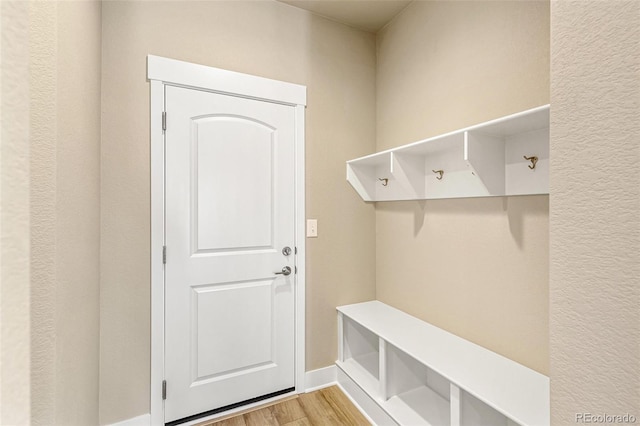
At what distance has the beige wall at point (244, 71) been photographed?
1.57 m

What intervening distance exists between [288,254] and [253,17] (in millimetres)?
1610

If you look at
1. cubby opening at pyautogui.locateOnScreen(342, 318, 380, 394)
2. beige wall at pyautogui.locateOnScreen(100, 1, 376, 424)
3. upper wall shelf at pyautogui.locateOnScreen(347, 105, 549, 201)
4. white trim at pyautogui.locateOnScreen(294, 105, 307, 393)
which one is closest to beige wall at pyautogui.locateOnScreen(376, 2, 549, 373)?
upper wall shelf at pyautogui.locateOnScreen(347, 105, 549, 201)

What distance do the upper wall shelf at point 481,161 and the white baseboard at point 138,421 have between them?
202 centimetres

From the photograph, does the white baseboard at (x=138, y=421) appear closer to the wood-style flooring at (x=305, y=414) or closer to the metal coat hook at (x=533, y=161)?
the wood-style flooring at (x=305, y=414)

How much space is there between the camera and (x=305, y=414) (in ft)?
5.90

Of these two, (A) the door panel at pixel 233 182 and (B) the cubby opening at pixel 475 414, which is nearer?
(B) the cubby opening at pixel 475 414

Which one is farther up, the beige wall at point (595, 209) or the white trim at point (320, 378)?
the beige wall at point (595, 209)

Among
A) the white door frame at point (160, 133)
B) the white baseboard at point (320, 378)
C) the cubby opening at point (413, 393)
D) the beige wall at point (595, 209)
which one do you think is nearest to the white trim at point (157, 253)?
the white door frame at point (160, 133)

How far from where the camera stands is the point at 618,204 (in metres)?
0.49

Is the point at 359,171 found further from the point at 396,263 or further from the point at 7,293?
the point at 7,293

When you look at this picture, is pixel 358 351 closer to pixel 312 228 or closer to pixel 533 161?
pixel 312 228

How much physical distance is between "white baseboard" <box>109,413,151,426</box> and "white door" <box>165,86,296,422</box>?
10cm

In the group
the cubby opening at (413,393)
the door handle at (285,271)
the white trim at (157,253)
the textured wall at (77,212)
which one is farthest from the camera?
the door handle at (285,271)

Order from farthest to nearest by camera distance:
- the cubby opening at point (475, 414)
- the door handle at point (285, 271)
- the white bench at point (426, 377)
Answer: the door handle at point (285, 271) < the cubby opening at point (475, 414) < the white bench at point (426, 377)
